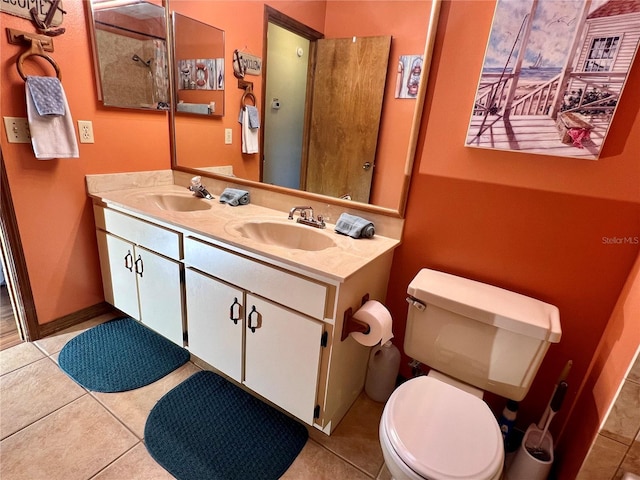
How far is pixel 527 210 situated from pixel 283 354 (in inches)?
43.3

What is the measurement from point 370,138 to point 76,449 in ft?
5.87

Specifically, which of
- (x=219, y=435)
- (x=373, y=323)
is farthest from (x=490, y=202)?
(x=219, y=435)

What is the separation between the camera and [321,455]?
1388 millimetres

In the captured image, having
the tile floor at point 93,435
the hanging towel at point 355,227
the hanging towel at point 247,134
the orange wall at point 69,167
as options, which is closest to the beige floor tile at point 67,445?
the tile floor at point 93,435

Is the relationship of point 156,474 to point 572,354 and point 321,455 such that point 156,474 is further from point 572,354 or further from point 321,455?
point 572,354

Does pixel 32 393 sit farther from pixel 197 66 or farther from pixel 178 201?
pixel 197 66

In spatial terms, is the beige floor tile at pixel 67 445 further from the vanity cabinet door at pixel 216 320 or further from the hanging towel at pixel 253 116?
the hanging towel at pixel 253 116

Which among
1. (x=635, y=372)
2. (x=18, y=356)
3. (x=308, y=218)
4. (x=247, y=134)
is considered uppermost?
(x=247, y=134)

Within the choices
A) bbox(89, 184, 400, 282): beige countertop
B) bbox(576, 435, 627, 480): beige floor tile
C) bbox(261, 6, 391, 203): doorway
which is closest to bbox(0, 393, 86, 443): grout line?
bbox(89, 184, 400, 282): beige countertop

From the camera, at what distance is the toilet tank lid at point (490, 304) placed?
110cm

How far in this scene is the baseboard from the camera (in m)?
1.94

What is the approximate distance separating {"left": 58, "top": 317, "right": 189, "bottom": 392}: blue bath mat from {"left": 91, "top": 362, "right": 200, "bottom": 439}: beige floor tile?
33 millimetres

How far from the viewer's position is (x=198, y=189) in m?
2.02

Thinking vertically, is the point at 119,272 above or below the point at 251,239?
below
